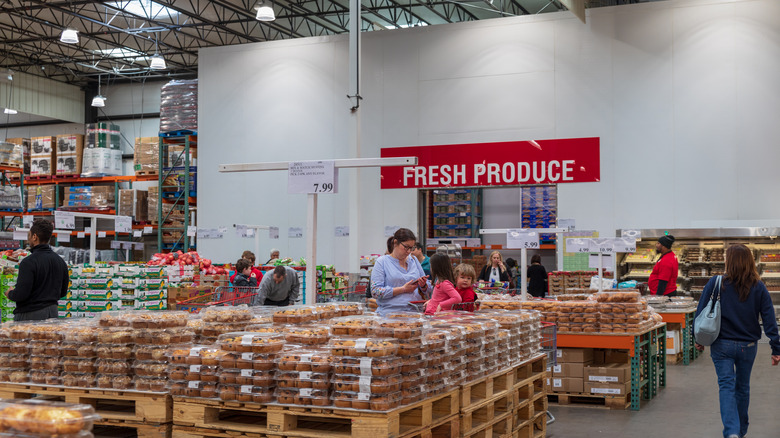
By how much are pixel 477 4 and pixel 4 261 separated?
554 inches

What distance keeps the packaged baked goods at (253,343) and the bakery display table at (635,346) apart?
430 cm

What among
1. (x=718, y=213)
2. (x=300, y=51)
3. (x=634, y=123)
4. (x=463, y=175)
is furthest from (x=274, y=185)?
(x=718, y=213)

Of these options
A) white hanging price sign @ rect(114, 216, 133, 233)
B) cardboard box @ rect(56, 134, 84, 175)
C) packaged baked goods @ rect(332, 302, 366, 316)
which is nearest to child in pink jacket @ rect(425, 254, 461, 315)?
packaged baked goods @ rect(332, 302, 366, 316)

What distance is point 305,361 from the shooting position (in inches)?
158

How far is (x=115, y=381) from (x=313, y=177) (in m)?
2.46

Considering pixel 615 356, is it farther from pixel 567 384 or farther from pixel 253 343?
pixel 253 343

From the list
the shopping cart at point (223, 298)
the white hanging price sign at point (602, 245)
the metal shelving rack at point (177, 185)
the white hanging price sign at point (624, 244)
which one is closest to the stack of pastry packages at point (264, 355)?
the white hanging price sign at point (602, 245)

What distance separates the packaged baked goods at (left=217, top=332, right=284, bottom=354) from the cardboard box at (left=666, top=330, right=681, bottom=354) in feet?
26.0

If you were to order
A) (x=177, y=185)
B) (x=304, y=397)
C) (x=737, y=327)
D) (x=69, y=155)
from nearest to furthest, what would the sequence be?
(x=304, y=397)
(x=737, y=327)
(x=177, y=185)
(x=69, y=155)

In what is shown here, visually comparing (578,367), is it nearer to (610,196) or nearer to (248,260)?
(248,260)

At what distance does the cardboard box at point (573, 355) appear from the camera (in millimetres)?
7836

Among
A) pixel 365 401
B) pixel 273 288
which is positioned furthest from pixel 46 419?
pixel 273 288

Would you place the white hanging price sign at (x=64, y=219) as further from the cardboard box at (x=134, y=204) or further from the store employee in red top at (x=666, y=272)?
the cardboard box at (x=134, y=204)

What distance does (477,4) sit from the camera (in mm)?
20750
